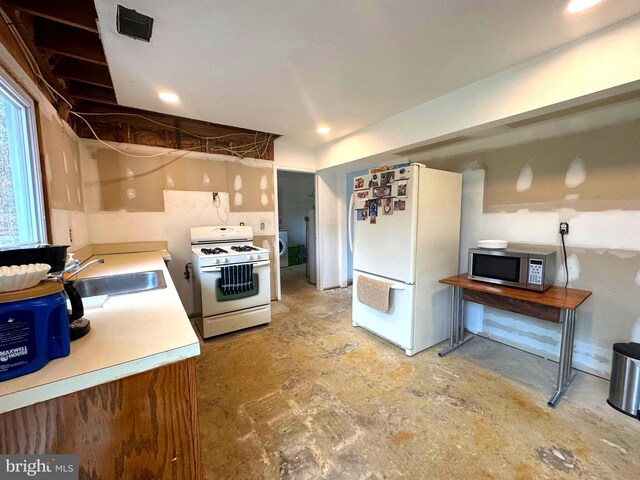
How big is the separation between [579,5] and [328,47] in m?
1.32

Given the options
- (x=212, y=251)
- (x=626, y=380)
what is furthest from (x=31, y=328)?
(x=626, y=380)

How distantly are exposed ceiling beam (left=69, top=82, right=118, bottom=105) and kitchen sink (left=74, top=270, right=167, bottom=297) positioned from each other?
1830 millimetres

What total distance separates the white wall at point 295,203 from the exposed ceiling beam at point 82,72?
15.1 ft

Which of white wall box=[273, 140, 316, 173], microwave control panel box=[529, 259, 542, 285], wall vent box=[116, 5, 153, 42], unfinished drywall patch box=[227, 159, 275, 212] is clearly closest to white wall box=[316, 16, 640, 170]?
microwave control panel box=[529, 259, 542, 285]

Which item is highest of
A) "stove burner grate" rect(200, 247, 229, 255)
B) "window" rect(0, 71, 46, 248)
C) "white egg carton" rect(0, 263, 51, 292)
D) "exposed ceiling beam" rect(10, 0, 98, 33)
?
"exposed ceiling beam" rect(10, 0, 98, 33)

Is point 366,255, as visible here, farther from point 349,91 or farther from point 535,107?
point 535,107

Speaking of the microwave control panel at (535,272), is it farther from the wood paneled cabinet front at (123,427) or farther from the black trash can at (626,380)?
the wood paneled cabinet front at (123,427)

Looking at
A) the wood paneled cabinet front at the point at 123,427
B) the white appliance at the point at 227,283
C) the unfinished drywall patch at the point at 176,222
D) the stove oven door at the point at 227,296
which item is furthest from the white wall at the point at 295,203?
the wood paneled cabinet front at the point at 123,427

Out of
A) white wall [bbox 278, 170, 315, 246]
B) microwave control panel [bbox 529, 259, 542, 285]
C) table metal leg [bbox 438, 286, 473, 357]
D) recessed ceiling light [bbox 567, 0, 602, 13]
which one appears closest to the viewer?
recessed ceiling light [bbox 567, 0, 602, 13]

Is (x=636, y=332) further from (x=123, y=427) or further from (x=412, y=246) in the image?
(x=123, y=427)

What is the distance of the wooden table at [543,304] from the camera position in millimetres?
1892

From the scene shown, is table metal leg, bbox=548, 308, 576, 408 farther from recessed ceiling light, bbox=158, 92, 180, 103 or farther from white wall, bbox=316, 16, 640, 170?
recessed ceiling light, bbox=158, 92, 180, 103

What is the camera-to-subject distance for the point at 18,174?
61.6 inches

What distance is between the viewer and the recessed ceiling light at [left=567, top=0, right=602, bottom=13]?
1327mm
